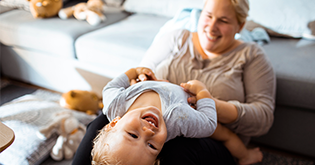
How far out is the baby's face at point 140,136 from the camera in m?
0.70

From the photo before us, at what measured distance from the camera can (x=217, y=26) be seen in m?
1.11

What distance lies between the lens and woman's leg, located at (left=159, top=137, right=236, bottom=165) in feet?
2.62

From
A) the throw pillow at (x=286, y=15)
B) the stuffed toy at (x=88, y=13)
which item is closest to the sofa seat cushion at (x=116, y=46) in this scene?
the stuffed toy at (x=88, y=13)

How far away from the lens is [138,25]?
2111 mm

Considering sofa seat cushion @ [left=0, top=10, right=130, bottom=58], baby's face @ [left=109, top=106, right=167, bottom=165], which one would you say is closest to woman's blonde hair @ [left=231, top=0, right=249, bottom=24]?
baby's face @ [left=109, top=106, right=167, bottom=165]

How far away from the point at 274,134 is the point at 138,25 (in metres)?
1.42

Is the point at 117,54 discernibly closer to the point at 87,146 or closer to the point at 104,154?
the point at 87,146

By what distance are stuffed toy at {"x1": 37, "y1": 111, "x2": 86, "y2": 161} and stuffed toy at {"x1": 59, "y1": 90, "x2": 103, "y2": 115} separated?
0.27m

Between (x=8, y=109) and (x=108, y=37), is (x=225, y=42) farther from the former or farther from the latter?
(x=8, y=109)

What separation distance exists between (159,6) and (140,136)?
1.78 metres

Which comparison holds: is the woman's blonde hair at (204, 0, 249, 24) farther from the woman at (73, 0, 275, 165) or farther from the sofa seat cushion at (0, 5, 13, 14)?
the sofa seat cushion at (0, 5, 13, 14)

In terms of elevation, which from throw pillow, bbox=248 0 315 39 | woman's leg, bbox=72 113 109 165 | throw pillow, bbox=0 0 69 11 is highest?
throw pillow, bbox=248 0 315 39

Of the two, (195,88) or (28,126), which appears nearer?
(195,88)

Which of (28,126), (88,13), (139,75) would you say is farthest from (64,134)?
(88,13)
